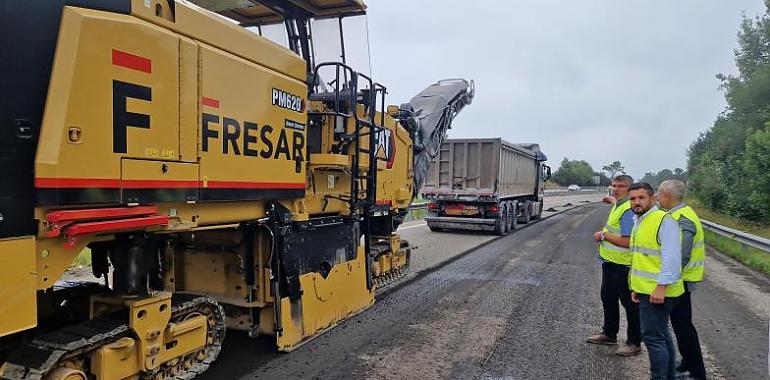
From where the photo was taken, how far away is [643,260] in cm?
388

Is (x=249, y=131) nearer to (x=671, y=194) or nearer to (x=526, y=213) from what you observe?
(x=671, y=194)

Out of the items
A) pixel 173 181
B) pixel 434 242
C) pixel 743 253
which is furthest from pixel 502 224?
pixel 173 181

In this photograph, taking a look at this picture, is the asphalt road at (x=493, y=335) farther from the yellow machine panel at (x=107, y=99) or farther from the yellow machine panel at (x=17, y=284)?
the yellow machine panel at (x=107, y=99)

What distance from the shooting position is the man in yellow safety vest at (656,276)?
3695 mm

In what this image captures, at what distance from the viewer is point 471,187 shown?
567 inches

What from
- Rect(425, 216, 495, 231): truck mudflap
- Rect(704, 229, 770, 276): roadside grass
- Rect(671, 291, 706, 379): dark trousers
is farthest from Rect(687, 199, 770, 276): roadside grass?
Rect(671, 291, 706, 379): dark trousers

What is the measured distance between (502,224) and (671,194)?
34.6ft

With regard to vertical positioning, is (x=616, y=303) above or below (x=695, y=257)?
below

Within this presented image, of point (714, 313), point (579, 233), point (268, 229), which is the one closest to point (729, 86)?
point (579, 233)

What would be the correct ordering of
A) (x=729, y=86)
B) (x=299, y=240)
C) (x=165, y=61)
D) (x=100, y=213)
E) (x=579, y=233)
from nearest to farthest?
1. (x=100, y=213)
2. (x=165, y=61)
3. (x=299, y=240)
4. (x=579, y=233)
5. (x=729, y=86)

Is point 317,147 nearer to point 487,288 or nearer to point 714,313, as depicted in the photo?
point 487,288

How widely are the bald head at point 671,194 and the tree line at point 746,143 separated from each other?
1324cm

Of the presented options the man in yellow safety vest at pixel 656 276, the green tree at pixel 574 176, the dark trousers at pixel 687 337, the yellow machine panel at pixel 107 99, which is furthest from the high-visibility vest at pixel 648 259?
the green tree at pixel 574 176

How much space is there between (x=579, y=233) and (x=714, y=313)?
31.4 ft
